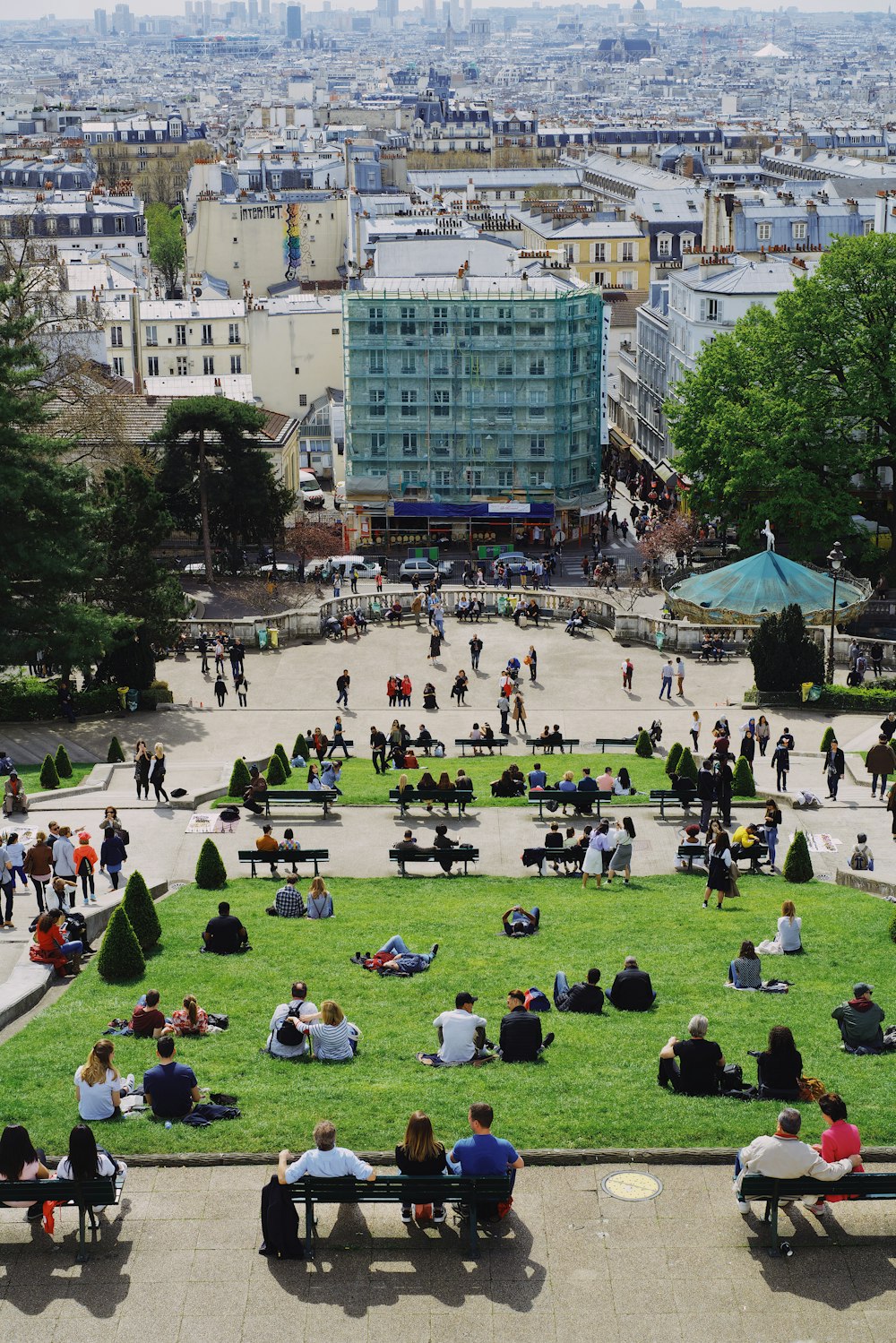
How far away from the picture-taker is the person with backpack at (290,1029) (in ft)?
70.6

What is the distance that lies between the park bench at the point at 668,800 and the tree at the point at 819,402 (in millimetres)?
31093

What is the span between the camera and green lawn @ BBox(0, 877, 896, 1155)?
19.6m

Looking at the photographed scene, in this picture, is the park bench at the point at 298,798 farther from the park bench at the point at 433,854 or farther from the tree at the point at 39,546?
the tree at the point at 39,546

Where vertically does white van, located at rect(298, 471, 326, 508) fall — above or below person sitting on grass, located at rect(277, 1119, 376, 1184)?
below

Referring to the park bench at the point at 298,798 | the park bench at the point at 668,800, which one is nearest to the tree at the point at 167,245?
the park bench at the point at 298,798

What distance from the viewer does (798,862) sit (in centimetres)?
3256

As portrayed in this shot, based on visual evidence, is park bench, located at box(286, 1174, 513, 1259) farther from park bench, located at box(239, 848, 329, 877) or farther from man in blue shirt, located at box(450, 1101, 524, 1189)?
park bench, located at box(239, 848, 329, 877)

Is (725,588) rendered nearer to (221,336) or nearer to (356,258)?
(221,336)

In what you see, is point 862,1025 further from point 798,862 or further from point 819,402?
point 819,402

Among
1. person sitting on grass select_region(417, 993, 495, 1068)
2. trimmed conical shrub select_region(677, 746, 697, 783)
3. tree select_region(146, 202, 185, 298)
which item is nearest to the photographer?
person sitting on grass select_region(417, 993, 495, 1068)

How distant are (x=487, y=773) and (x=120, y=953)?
17.5 m

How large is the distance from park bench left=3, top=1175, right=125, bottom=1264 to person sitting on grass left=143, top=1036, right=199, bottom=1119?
2.10 m

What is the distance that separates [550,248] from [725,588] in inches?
2497

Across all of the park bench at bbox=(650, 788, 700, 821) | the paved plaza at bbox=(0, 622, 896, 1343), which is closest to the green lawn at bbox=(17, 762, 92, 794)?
the park bench at bbox=(650, 788, 700, 821)
